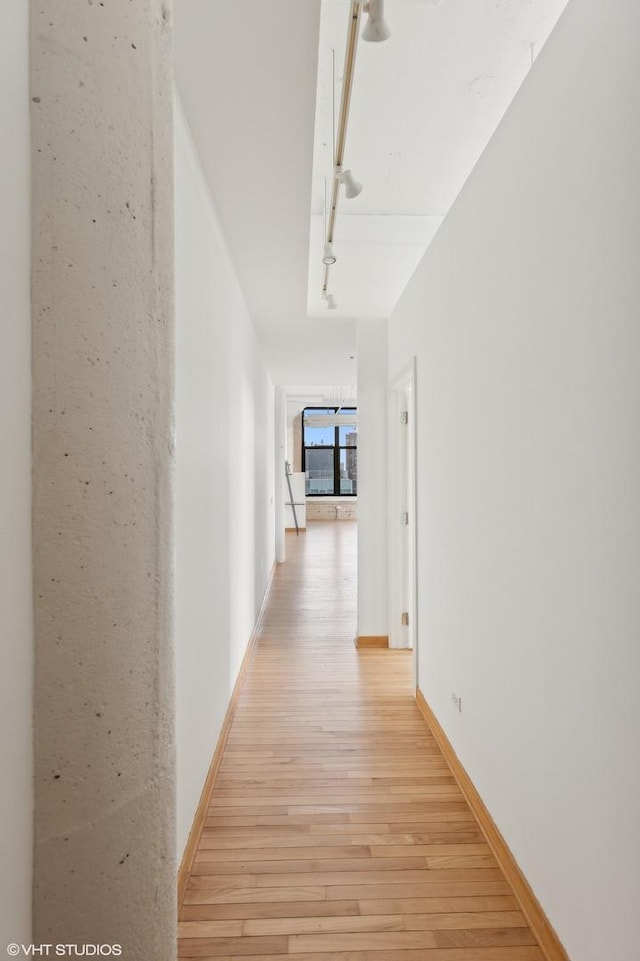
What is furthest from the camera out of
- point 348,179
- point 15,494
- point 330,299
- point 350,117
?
point 330,299

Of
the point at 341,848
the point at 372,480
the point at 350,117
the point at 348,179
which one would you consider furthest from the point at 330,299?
the point at 341,848

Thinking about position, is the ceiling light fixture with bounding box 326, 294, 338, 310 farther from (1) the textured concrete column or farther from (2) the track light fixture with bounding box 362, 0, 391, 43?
(1) the textured concrete column

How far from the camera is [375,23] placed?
145 cm

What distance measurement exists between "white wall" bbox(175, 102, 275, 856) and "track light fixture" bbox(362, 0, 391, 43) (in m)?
0.73

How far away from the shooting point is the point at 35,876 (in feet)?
2.50

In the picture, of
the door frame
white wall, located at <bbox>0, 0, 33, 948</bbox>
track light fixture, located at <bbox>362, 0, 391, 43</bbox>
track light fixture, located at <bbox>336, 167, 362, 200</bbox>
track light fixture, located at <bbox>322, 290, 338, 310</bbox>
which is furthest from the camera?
the door frame

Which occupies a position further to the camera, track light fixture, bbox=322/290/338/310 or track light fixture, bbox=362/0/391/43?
track light fixture, bbox=322/290/338/310

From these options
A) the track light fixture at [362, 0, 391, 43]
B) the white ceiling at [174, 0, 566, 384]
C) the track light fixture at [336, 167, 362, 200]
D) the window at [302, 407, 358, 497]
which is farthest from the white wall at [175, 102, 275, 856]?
the window at [302, 407, 358, 497]

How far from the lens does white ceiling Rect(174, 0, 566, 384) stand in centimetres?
162

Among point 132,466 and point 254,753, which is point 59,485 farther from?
point 254,753

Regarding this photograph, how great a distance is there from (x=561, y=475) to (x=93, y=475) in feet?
4.00

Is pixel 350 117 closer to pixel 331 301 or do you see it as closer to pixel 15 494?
pixel 331 301

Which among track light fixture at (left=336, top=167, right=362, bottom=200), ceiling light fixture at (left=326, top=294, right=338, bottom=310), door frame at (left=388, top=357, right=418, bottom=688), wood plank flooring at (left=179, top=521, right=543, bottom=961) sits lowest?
Result: wood plank flooring at (left=179, top=521, right=543, bottom=961)

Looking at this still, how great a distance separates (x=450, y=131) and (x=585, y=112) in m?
1.68
